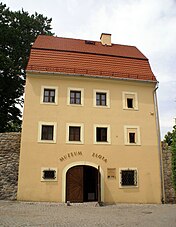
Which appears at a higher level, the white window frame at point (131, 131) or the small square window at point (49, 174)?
the white window frame at point (131, 131)

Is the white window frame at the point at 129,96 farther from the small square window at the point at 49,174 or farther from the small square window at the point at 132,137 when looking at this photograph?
the small square window at the point at 49,174

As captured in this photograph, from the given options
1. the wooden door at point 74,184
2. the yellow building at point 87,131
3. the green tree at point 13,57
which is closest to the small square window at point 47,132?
the yellow building at point 87,131

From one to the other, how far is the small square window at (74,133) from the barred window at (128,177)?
3.59 metres

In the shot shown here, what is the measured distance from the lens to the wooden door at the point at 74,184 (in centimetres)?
1545

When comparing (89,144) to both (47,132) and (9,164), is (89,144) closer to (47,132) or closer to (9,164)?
(47,132)

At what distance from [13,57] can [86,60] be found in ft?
36.9

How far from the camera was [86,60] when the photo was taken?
18.3 m

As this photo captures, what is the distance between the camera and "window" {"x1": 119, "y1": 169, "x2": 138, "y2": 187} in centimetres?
1609

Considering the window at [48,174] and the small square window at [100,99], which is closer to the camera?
the window at [48,174]

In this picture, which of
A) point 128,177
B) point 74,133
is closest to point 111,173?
point 128,177

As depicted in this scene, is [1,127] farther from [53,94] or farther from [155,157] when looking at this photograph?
[155,157]

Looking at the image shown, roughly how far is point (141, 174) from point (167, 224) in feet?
23.1

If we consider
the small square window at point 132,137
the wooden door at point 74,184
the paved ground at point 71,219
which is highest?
the small square window at point 132,137

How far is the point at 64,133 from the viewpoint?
16125mm
